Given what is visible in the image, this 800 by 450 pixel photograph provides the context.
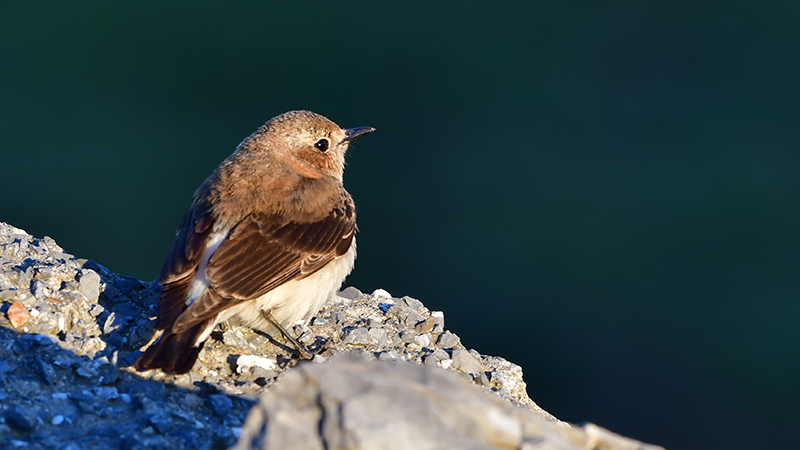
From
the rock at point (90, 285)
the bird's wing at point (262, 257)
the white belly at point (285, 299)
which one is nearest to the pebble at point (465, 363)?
the white belly at point (285, 299)

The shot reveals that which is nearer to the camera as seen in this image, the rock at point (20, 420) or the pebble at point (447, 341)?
the rock at point (20, 420)

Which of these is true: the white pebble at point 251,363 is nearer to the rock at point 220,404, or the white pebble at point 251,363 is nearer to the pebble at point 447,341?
the rock at point 220,404

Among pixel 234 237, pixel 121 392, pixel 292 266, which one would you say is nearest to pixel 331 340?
pixel 292 266

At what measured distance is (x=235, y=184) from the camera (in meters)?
5.74

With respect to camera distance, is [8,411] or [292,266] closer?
[8,411]

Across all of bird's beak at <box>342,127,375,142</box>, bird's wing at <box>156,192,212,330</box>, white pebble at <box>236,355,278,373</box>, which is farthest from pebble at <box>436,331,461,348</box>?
bird's beak at <box>342,127,375,142</box>

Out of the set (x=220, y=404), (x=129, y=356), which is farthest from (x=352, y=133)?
(x=220, y=404)

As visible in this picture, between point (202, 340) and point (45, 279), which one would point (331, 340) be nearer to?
point (202, 340)

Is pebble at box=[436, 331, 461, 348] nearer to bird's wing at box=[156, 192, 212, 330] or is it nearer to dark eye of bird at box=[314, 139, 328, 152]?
bird's wing at box=[156, 192, 212, 330]

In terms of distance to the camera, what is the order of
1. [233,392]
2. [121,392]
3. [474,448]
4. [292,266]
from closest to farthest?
[474,448], [121,392], [233,392], [292,266]

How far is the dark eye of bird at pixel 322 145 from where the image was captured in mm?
6840

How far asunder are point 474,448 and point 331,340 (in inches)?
117

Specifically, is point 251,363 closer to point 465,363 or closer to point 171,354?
point 171,354

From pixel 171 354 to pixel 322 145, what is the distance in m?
3.08
